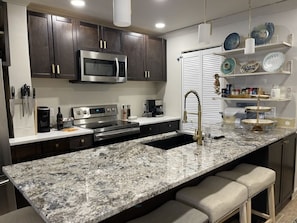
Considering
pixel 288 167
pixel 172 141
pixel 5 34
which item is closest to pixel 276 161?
pixel 288 167

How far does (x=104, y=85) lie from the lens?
391 cm

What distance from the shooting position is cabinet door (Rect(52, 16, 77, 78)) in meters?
2.99

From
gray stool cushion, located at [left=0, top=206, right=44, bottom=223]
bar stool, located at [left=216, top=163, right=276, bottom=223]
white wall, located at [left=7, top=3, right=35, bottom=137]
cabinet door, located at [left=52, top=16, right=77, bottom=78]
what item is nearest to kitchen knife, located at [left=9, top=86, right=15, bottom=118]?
white wall, located at [left=7, top=3, right=35, bottom=137]

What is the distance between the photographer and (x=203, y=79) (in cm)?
384

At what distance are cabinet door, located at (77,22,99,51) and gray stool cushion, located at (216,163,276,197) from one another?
255cm

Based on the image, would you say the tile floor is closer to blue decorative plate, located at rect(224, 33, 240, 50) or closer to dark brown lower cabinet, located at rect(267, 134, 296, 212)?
dark brown lower cabinet, located at rect(267, 134, 296, 212)

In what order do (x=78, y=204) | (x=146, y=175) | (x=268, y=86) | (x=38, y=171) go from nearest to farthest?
(x=78, y=204) → (x=146, y=175) → (x=38, y=171) → (x=268, y=86)

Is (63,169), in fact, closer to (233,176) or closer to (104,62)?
(233,176)

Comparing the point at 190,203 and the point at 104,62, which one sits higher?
the point at 104,62

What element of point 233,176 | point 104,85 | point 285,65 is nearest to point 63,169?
point 233,176

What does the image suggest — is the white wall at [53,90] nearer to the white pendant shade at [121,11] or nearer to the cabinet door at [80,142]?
the cabinet door at [80,142]

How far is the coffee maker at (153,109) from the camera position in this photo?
4.38 meters

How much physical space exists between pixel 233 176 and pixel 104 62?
8.15 ft

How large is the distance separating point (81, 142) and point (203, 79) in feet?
7.47
